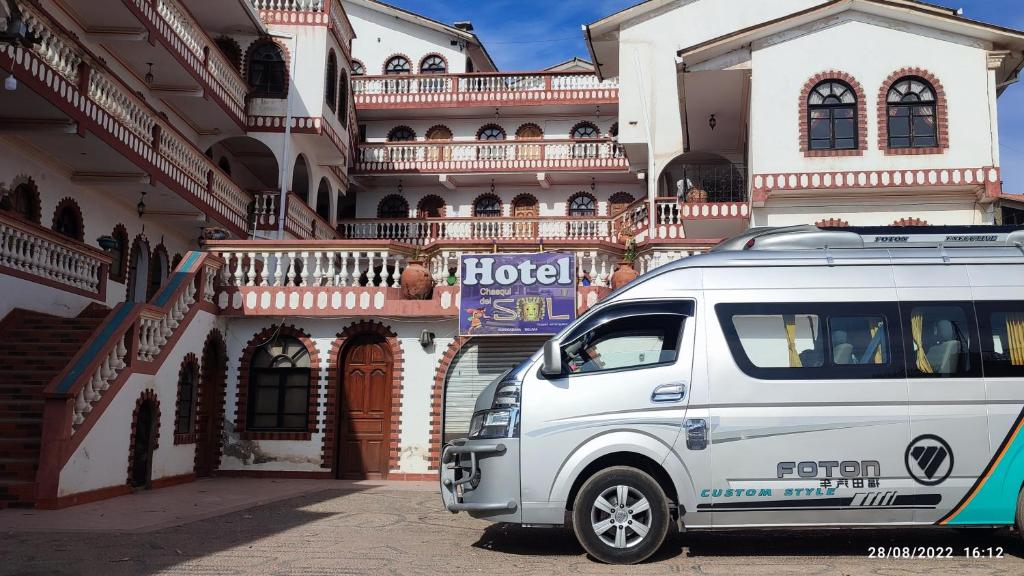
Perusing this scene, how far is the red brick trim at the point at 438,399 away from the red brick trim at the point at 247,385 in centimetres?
217

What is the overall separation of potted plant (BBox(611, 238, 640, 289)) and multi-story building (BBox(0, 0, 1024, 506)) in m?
0.23

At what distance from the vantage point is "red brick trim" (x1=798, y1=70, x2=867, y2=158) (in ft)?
65.6

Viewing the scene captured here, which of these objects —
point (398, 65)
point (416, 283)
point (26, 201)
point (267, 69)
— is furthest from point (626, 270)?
point (398, 65)

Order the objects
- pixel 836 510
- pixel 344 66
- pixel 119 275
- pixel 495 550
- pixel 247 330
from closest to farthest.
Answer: pixel 836 510 → pixel 495 550 → pixel 247 330 → pixel 119 275 → pixel 344 66

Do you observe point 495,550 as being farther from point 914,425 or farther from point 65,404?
point 65,404

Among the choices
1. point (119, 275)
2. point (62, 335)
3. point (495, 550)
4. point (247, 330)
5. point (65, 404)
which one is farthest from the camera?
point (119, 275)

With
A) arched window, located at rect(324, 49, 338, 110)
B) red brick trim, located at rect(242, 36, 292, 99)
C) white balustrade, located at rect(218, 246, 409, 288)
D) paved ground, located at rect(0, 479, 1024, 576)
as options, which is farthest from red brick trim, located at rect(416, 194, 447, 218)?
paved ground, located at rect(0, 479, 1024, 576)

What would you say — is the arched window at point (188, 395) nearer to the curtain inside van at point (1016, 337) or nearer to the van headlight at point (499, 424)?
the van headlight at point (499, 424)

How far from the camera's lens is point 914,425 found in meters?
7.69

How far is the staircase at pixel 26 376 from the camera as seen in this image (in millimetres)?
11086

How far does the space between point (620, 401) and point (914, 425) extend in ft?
8.55

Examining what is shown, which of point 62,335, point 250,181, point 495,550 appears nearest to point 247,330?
point 62,335

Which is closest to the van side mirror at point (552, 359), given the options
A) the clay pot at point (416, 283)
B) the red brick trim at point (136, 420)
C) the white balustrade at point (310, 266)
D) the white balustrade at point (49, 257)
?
the red brick trim at point (136, 420)

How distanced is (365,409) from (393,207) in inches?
759
